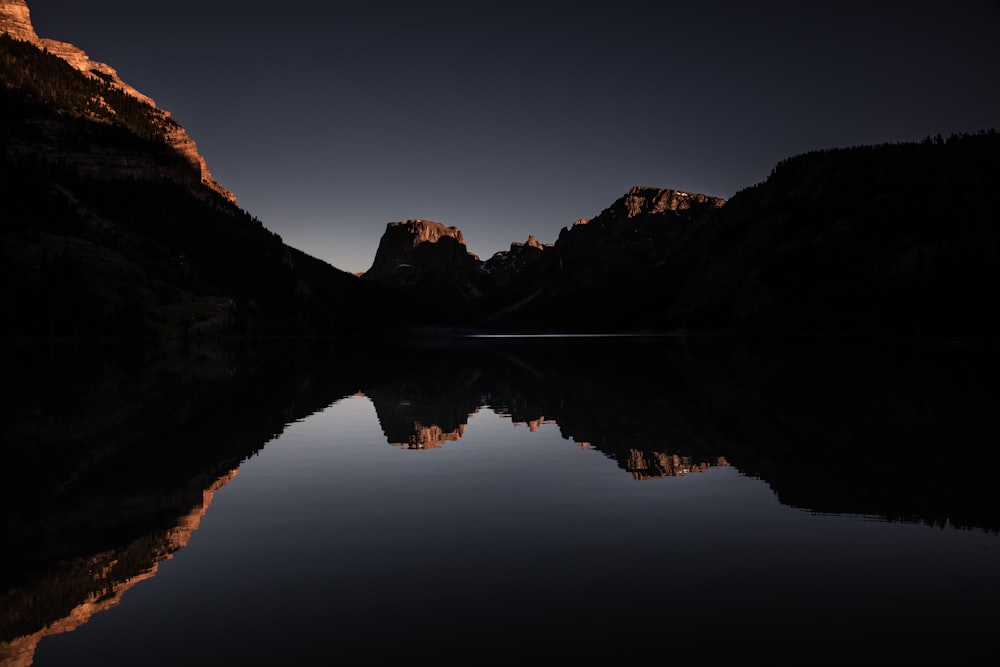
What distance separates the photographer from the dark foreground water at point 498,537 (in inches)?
406

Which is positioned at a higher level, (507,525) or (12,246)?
(12,246)

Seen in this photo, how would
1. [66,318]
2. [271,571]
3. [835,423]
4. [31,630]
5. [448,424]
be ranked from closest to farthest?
[31,630], [271,571], [835,423], [448,424], [66,318]

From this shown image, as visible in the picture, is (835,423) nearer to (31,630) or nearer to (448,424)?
(448,424)

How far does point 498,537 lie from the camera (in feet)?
51.3

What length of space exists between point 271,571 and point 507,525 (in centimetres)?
567

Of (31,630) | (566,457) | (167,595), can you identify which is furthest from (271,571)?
(566,457)

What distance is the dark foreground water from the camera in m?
10.3

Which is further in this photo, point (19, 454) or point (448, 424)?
point (448, 424)

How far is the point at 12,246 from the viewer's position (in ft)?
615

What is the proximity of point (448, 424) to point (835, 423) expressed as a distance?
18.0 meters

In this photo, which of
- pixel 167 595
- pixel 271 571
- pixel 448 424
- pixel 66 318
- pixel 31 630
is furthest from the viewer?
pixel 66 318

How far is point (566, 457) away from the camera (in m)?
26.1

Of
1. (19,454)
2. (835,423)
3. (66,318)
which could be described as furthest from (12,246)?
(835,423)

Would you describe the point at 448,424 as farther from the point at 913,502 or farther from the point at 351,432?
the point at 913,502
